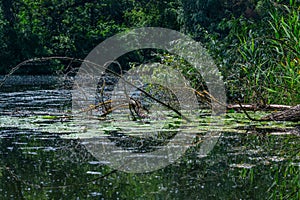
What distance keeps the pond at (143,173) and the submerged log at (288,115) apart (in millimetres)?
153

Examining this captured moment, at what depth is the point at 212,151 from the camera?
23.2 ft

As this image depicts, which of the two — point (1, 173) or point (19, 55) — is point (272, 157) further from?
point (19, 55)

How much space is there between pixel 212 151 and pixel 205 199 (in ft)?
7.25

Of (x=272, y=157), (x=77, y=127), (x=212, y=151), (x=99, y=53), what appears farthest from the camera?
(x=99, y=53)

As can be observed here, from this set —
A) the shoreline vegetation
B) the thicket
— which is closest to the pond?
the shoreline vegetation

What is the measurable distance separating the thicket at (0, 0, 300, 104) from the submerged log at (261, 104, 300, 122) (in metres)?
0.52

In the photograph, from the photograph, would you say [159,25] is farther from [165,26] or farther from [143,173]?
[143,173]

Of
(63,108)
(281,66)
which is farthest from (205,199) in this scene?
(63,108)

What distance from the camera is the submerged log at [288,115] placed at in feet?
29.0

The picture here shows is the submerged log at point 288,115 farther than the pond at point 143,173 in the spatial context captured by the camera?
Yes

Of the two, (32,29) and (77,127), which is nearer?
(77,127)

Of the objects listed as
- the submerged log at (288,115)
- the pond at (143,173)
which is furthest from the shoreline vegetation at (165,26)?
the pond at (143,173)

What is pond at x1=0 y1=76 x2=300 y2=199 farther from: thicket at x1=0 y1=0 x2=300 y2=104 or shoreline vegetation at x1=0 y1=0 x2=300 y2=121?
thicket at x1=0 y1=0 x2=300 y2=104

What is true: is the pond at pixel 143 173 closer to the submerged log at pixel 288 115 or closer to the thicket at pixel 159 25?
the submerged log at pixel 288 115
